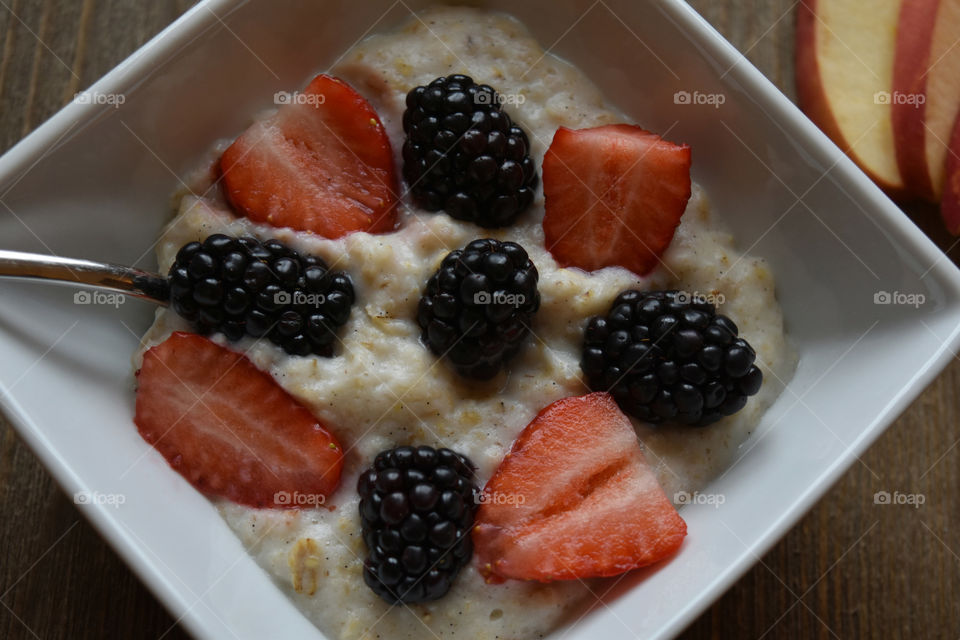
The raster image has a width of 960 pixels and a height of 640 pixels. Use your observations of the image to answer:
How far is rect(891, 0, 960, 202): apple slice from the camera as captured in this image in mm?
2717

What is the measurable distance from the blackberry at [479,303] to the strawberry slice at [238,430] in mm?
370

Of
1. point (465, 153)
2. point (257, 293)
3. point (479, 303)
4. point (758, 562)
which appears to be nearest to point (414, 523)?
point (479, 303)

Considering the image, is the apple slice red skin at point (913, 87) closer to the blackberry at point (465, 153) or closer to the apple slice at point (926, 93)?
the apple slice at point (926, 93)

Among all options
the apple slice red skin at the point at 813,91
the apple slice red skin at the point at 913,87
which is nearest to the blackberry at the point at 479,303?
the apple slice red skin at the point at 813,91

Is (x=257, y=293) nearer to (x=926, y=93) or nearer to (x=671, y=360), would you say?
(x=671, y=360)

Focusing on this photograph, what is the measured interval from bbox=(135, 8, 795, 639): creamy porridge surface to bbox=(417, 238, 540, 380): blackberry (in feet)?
0.34

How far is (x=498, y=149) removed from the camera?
2166 mm

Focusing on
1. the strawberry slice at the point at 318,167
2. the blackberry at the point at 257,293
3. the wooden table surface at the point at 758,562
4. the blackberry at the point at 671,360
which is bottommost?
the wooden table surface at the point at 758,562

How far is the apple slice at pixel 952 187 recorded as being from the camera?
265 cm

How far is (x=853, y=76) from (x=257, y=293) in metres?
1.97

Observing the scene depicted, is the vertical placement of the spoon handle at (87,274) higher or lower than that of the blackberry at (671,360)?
higher

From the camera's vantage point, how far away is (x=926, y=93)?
2732 mm

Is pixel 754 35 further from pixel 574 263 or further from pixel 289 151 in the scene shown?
pixel 289 151

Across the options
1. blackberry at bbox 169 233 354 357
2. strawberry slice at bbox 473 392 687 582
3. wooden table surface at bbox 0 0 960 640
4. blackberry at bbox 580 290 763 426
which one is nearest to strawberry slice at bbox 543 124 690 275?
blackberry at bbox 580 290 763 426
